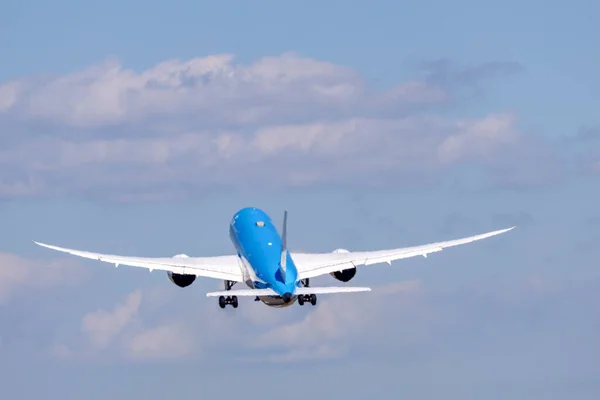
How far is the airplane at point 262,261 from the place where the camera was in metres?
173

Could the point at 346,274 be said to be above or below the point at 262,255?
above

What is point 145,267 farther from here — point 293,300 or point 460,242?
point 460,242

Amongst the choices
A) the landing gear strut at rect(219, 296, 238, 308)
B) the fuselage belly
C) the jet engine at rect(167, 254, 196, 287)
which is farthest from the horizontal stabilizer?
the jet engine at rect(167, 254, 196, 287)

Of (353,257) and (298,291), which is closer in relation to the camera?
(298,291)

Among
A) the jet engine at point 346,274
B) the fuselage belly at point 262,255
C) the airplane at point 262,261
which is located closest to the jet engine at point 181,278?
the airplane at point 262,261

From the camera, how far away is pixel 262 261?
175 metres

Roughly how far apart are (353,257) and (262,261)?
1119 cm

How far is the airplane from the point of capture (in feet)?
568

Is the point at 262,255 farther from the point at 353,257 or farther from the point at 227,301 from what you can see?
the point at 353,257

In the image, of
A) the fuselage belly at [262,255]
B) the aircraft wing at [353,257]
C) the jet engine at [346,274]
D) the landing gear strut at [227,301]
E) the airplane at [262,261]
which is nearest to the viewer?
the fuselage belly at [262,255]

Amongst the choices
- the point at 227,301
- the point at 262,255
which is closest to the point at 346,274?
the point at 262,255

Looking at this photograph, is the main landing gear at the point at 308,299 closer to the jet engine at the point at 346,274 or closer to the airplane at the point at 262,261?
the airplane at the point at 262,261

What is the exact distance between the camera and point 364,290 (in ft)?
511

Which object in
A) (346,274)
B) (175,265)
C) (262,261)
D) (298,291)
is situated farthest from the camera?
(346,274)
